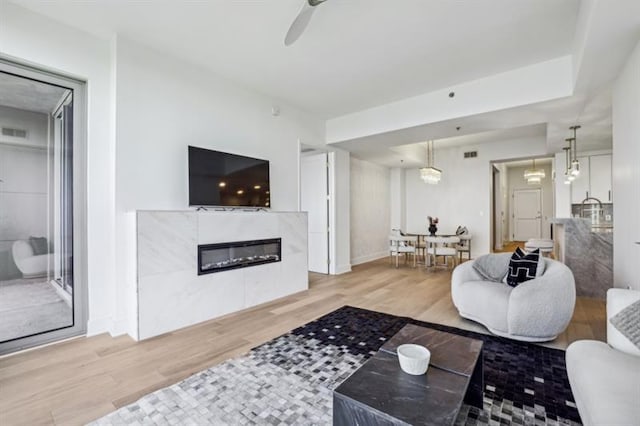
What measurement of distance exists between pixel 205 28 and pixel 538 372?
425 cm

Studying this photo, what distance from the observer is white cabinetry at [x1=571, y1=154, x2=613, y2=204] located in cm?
639

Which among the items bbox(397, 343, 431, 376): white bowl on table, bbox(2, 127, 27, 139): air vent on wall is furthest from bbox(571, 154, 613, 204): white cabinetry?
bbox(2, 127, 27, 139): air vent on wall

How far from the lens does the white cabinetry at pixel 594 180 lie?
21.0ft

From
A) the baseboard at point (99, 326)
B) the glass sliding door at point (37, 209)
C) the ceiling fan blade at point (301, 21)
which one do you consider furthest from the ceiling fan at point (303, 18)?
the baseboard at point (99, 326)

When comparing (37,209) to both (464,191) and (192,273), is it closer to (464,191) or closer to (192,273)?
(192,273)

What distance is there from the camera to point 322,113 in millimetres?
Result: 5520

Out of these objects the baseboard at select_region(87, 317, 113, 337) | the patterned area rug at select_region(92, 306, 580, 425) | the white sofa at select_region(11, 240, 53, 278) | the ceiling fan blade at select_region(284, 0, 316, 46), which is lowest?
the patterned area rug at select_region(92, 306, 580, 425)

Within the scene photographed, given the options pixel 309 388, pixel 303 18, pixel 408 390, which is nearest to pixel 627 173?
pixel 408 390

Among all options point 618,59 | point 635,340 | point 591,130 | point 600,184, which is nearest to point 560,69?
point 618,59

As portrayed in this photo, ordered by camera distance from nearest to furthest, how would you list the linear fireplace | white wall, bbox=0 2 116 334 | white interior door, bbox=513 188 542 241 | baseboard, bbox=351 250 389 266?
1. white wall, bbox=0 2 116 334
2. the linear fireplace
3. baseboard, bbox=351 250 389 266
4. white interior door, bbox=513 188 542 241

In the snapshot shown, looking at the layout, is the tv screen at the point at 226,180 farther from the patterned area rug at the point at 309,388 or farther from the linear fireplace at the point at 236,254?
the patterned area rug at the point at 309,388

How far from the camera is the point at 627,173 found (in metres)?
2.76

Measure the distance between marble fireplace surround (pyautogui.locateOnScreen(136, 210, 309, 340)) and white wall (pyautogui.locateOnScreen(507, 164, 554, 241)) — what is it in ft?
36.0

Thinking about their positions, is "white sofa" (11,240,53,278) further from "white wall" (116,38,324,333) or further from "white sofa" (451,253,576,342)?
"white sofa" (451,253,576,342)
